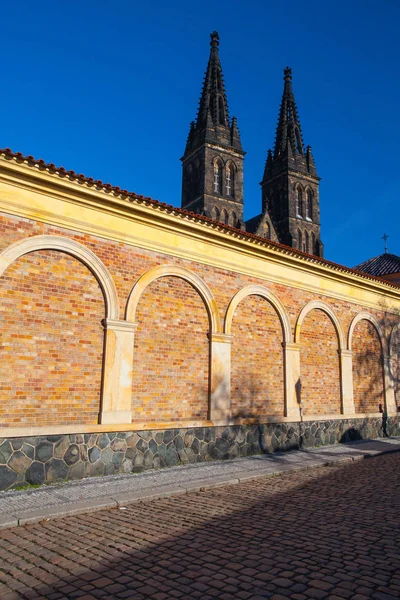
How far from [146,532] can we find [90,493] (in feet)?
7.16

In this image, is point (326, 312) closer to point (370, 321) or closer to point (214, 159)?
point (370, 321)

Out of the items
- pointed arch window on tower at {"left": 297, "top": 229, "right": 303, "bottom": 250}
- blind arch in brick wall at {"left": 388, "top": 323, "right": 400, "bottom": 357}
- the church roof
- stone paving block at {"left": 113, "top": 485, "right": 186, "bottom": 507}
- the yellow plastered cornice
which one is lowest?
stone paving block at {"left": 113, "top": 485, "right": 186, "bottom": 507}

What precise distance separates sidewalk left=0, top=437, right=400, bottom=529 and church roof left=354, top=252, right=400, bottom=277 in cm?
2463

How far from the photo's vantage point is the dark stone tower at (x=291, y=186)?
53.2 m

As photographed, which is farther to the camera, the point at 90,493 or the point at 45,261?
the point at 45,261

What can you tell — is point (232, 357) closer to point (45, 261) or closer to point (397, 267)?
point (45, 261)

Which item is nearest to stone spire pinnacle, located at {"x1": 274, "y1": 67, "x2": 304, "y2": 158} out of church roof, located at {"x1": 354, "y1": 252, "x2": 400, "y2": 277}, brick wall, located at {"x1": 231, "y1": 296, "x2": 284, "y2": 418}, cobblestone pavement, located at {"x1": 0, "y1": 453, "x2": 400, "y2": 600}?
church roof, located at {"x1": 354, "y1": 252, "x2": 400, "y2": 277}

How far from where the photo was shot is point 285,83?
59.3 m

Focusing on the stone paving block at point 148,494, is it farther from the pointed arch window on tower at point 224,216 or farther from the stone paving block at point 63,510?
the pointed arch window on tower at point 224,216

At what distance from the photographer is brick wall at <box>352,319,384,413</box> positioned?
1619 centimetres

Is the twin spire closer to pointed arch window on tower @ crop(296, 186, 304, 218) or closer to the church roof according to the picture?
pointed arch window on tower @ crop(296, 186, 304, 218)

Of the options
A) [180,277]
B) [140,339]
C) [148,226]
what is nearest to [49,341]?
[140,339]

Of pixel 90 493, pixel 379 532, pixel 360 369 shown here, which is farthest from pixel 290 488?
pixel 360 369

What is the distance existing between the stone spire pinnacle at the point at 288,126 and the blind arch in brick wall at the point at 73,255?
5099 cm
